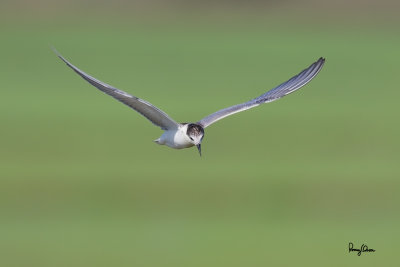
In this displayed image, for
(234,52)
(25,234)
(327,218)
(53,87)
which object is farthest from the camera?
(234,52)

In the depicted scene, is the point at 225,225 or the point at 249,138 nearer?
the point at 225,225

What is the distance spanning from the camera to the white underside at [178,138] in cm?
980

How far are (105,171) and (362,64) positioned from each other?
1474 cm

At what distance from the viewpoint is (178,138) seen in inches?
388

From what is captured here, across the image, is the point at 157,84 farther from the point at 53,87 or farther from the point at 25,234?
the point at 25,234

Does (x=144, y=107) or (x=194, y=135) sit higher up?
(x=144, y=107)

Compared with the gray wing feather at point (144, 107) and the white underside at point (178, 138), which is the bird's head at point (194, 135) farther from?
the gray wing feather at point (144, 107)

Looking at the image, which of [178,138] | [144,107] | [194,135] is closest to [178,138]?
[178,138]

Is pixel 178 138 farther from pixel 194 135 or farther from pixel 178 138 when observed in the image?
pixel 194 135

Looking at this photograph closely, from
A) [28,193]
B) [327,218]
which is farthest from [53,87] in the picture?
[327,218]

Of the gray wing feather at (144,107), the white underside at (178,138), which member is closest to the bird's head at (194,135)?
the white underside at (178,138)

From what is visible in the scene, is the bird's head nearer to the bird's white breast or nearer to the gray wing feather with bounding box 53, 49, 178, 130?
the bird's white breast

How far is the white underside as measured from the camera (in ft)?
32.1

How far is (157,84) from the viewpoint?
104 feet
